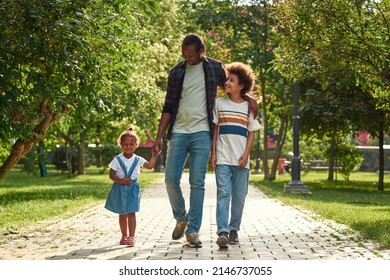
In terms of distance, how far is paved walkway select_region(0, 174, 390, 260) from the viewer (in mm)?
8242

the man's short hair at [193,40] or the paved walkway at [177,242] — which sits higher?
the man's short hair at [193,40]

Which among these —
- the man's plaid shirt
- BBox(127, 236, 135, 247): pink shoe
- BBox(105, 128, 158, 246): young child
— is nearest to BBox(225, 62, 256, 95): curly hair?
the man's plaid shirt

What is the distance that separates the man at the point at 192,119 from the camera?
27.8 ft

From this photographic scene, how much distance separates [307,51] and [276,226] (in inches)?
134

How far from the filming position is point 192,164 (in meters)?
8.61

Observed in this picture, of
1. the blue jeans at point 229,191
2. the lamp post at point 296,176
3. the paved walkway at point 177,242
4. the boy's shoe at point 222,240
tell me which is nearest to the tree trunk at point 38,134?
the paved walkway at point 177,242

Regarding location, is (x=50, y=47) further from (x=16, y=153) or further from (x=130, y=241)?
(x=16, y=153)

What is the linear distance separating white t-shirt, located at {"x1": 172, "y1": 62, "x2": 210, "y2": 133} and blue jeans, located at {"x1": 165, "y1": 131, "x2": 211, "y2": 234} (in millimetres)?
72

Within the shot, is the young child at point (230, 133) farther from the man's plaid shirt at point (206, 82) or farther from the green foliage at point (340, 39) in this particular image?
the green foliage at point (340, 39)

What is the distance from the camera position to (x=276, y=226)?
1210 centimetres

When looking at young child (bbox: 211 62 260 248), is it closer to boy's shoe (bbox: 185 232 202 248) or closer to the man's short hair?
boy's shoe (bbox: 185 232 202 248)

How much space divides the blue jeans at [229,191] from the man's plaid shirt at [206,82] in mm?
476
